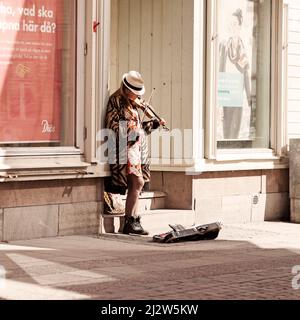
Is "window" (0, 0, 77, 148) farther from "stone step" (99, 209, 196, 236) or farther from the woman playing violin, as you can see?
"stone step" (99, 209, 196, 236)

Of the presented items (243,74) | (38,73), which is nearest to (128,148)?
(38,73)

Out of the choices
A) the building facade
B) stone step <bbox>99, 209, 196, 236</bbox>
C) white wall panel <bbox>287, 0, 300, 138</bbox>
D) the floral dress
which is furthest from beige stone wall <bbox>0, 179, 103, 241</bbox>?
white wall panel <bbox>287, 0, 300, 138</bbox>

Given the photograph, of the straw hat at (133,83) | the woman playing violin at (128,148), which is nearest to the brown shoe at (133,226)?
the woman playing violin at (128,148)

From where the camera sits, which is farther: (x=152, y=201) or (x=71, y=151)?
(x=152, y=201)

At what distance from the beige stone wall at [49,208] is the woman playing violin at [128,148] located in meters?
0.30

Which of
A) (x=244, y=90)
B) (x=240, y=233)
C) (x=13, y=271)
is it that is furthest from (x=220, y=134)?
(x=13, y=271)

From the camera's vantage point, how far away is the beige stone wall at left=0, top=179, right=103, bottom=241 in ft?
37.4

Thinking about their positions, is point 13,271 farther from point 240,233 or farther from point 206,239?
point 240,233

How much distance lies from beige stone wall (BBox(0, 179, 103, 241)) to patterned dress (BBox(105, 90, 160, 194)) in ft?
0.81

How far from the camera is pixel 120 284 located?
8.69m

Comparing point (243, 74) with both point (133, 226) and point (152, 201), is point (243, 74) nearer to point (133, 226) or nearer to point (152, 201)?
point (152, 201)

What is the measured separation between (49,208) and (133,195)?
115 cm

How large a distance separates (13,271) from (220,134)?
589cm

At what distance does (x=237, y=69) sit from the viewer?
48.6 ft
